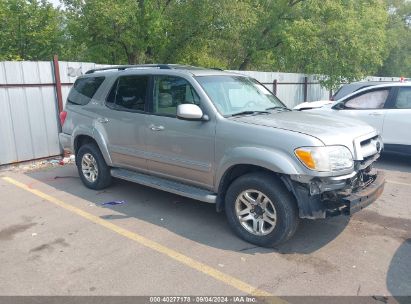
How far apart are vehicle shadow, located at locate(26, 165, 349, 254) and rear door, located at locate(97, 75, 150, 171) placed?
0.59 m

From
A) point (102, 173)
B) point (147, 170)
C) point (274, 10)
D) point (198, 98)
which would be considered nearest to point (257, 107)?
point (198, 98)

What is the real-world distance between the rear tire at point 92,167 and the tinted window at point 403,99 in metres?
5.81

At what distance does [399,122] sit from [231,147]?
4.94 m

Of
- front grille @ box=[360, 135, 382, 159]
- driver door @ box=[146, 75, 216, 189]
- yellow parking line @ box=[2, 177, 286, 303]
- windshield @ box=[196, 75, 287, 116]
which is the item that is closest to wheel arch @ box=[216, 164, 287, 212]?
driver door @ box=[146, 75, 216, 189]

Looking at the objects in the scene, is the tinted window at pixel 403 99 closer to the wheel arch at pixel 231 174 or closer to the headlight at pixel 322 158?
the headlight at pixel 322 158

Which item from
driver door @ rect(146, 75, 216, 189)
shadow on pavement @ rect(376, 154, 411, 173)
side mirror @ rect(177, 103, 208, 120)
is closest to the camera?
side mirror @ rect(177, 103, 208, 120)

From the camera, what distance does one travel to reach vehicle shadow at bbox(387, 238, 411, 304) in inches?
129

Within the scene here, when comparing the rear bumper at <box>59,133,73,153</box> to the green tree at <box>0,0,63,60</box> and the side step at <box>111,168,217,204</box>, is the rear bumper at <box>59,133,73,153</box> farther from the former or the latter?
the green tree at <box>0,0,63,60</box>

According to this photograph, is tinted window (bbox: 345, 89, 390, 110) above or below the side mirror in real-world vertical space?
below

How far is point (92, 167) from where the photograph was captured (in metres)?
6.29

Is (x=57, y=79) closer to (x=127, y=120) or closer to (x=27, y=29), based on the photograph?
(x=127, y=120)

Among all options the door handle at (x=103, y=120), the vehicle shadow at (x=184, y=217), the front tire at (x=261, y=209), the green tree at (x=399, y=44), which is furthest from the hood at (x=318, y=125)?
the green tree at (x=399, y=44)

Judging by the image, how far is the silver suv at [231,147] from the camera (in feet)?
12.5

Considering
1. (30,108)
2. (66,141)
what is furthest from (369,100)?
(30,108)
